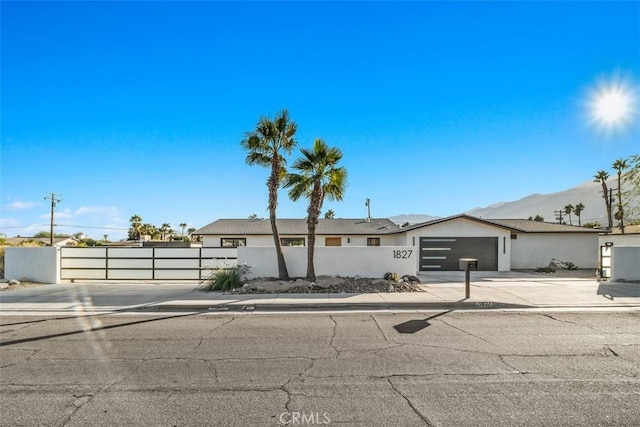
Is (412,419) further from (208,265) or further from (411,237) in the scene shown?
(411,237)

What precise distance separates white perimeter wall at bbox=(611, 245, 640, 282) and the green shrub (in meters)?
15.6

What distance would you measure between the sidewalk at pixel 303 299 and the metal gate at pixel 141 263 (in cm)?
214

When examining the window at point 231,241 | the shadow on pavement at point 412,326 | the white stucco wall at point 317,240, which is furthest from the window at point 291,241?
the shadow on pavement at point 412,326

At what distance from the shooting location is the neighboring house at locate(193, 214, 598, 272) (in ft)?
71.9

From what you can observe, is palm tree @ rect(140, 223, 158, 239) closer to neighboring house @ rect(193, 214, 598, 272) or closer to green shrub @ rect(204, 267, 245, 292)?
neighboring house @ rect(193, 214, 598, 272)

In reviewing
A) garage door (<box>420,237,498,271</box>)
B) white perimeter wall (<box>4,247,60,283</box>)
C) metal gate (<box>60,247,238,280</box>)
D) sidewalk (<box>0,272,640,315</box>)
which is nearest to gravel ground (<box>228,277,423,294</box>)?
sidewalk (<box>0,272,640,315</box>)

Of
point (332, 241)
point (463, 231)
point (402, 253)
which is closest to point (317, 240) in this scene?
point (332, 241)

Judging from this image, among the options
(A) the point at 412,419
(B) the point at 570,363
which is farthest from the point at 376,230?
(A) the point at 412,419

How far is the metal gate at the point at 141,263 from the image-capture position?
16266 mm

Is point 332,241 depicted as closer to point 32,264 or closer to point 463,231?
point 463,231

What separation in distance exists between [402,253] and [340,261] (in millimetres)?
2612

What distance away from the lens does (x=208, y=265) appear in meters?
16.7

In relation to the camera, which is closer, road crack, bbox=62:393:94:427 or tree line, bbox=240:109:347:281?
road crack, bbox=62:393:94:427

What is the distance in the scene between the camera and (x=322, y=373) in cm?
520
